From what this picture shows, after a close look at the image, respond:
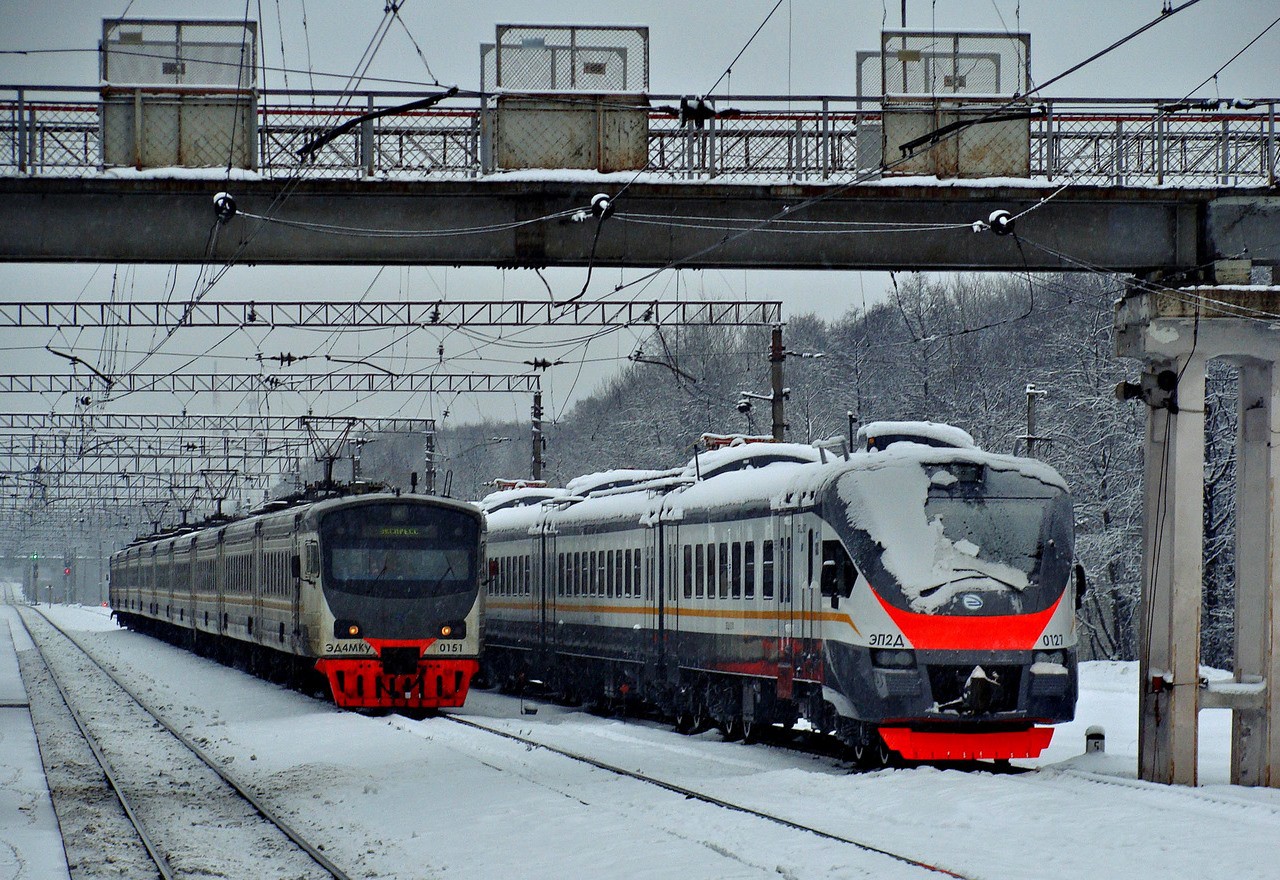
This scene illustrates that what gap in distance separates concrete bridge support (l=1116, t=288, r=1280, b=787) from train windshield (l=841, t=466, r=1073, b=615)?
1.10 m

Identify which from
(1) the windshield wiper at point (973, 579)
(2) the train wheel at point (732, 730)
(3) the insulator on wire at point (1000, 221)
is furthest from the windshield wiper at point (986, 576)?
(2) the train wheel at point (732, 730)

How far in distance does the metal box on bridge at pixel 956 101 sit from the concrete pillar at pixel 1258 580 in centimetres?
312

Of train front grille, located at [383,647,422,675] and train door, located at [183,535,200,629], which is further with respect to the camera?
train door, located at [183,535,200,629]

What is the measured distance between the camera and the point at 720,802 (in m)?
13.8

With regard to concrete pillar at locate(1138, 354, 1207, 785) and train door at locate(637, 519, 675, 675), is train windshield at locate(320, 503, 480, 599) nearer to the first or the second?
train door at locate(637, 519, 675, 675)

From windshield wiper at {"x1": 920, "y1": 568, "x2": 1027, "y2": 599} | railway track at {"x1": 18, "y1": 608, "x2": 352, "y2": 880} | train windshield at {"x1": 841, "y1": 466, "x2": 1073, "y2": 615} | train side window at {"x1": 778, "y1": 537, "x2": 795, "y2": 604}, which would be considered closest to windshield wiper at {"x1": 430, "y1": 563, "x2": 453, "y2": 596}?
railway track at {"x1": 18, "y1": 608, "x2": 352, "y2": 880}

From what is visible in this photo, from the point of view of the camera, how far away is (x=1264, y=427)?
15641 mm

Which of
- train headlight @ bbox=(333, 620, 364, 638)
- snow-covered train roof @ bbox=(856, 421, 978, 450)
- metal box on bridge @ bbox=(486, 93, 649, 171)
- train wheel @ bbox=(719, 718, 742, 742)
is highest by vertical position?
metal box on bridge @ bbox=(486, 93, 649, 171)

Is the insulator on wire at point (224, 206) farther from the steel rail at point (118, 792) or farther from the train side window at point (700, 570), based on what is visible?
the train side window at point (700, 570)

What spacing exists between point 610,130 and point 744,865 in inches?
322

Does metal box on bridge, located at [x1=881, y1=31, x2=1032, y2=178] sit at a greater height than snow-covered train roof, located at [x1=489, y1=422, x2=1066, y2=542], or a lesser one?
greater

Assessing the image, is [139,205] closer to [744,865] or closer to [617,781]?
[617,781]

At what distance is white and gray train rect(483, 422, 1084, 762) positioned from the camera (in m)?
16.0

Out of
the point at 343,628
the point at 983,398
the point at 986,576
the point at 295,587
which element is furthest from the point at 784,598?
the point at 983,398
